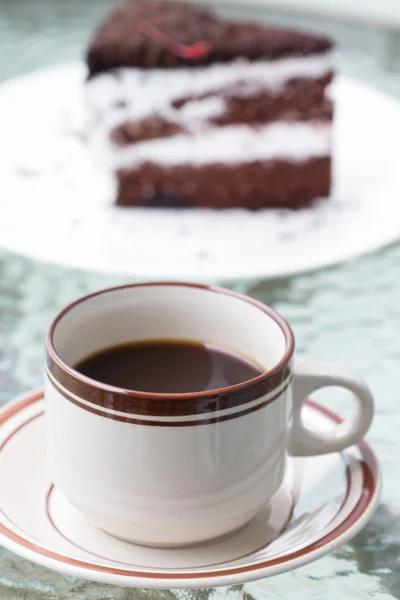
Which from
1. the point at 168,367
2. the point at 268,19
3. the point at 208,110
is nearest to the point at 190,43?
the point at 208,110

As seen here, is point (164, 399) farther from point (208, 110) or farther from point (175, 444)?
point (208, 110)

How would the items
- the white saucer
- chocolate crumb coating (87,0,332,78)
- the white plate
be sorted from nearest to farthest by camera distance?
the white saucer < the white plate < chocolate crumb coating (87,0,332,78)

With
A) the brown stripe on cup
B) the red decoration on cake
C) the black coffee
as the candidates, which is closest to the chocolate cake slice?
the red decoration on cake

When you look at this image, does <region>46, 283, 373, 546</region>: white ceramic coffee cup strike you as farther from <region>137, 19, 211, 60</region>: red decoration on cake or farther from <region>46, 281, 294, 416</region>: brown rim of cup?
<region>137, 19, 211, 60</region>: red decoration on cake

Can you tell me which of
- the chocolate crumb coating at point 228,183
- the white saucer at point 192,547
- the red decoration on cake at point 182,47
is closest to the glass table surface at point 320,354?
the white saucer at point 192,547

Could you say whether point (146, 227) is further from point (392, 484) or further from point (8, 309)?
point (392, 484)

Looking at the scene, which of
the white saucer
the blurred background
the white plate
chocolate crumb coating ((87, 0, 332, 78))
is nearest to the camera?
the white saucer

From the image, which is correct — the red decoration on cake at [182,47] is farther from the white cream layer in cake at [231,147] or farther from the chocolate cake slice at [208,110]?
the white cream layer in cake at [231,147]
